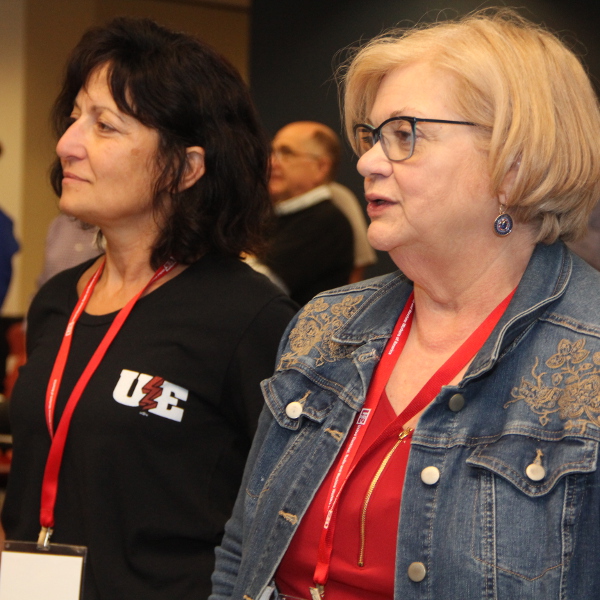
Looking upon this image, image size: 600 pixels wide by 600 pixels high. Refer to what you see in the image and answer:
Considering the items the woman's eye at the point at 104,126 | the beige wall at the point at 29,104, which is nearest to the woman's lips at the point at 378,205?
the woman's eye at the point at 104,126

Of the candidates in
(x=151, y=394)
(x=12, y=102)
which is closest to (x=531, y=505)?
(x=151, y=394)

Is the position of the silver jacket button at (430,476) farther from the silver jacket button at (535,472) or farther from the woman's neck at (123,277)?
the woman's neck at (123,277)

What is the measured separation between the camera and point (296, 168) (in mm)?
4719

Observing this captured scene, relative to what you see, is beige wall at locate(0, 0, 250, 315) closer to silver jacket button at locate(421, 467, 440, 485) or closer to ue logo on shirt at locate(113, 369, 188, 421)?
ue logo on shirt at locate(113, 369, 188, 421)

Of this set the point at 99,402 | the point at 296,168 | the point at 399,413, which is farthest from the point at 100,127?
the point at 296,168

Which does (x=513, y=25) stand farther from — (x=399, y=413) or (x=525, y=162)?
(x=399, y=413)

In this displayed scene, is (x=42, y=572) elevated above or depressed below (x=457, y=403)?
below

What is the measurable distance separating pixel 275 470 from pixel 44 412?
65cm

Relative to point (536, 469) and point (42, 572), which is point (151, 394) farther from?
point (536, 469)

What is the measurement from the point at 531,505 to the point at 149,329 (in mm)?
995

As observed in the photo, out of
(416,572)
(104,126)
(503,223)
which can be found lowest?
(416,572)

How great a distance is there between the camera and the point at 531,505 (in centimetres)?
128

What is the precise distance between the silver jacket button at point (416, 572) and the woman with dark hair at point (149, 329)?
620 mm

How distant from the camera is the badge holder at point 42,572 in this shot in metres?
1.68
